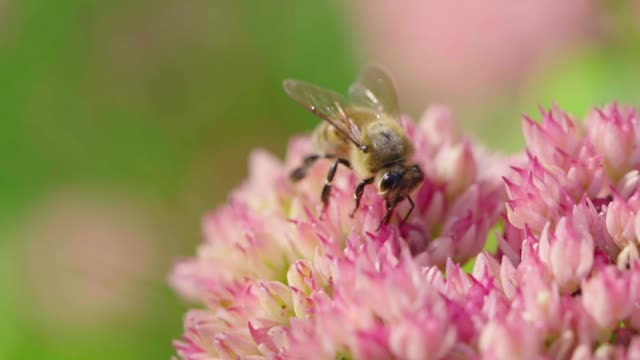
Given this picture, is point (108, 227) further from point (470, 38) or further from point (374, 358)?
point (374, 358)

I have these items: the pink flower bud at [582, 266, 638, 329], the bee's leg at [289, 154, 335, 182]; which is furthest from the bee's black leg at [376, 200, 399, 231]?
the pink flower bud at [582, 266, 638, 329]

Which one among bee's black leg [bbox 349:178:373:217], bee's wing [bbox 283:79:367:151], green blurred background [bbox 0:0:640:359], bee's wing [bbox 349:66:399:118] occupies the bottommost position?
bee's black leg [bbox 349:178:373:217]

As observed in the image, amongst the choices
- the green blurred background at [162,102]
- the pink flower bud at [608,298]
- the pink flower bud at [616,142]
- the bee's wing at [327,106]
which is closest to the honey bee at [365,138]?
the bee's wing at [327,106]

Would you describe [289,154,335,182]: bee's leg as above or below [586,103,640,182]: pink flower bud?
above

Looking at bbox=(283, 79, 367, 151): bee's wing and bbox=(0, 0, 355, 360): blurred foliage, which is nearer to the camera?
bbox=(283, 79, 367, 151): bee's wing

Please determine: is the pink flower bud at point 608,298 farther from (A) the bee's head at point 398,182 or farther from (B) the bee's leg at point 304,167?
(B) the bee's leg at point 304,167

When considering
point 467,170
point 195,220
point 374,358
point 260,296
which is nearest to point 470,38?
point 195,220

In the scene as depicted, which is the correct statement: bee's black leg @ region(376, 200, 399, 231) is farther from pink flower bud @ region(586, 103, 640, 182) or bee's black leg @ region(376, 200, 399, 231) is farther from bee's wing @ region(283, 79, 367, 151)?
pink flower bud @ region(586, 103, 640, 182)
